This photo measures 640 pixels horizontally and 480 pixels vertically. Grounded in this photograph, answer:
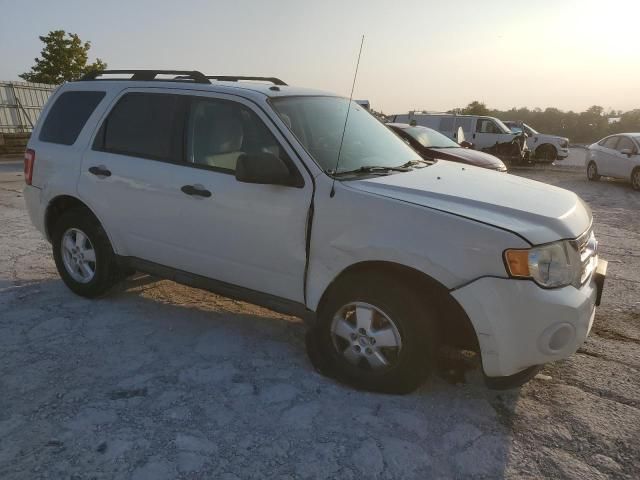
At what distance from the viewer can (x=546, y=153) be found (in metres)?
19.6

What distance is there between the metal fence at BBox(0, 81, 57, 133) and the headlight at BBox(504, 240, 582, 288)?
67.2ft

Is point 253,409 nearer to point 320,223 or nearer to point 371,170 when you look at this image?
point 320,223

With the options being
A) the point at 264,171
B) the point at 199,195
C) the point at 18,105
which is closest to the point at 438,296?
the point at 264,171

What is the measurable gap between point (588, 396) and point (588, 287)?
29.3 inches

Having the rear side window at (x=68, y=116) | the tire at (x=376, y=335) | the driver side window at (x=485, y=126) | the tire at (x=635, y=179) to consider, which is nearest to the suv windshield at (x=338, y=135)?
the tire at (x=376, y=335)

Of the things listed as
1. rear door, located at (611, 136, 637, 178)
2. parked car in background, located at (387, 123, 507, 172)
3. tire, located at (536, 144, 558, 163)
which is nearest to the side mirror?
parked car in background, located at (387, 123, 507, 172)

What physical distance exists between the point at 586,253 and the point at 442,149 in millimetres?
6770

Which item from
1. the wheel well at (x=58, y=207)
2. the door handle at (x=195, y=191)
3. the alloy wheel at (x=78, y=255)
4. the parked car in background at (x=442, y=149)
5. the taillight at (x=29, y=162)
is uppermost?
the parked car in background at (x=442, y=149)

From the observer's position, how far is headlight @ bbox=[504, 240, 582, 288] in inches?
97.0

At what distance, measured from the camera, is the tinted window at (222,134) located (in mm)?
3297

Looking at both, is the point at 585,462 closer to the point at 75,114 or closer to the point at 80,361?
the point at 80,361

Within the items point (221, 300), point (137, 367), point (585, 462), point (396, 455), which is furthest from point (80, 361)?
point (585, 462)

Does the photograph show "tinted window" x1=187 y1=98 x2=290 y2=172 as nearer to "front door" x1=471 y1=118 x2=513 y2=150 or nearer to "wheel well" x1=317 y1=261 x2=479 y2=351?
"wheel well" x1=317 y1=261 x2=479 y2=351

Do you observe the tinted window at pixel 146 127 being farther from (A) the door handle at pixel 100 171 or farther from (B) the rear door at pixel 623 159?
(B) the rear door at pixel 623 159
